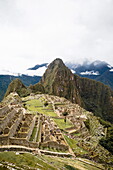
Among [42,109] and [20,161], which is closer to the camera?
[20,161]

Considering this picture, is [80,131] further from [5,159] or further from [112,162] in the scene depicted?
[5,159]

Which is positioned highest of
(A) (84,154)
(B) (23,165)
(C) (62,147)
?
(B) (23,165)

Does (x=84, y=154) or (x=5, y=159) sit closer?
(x=5, y=159)

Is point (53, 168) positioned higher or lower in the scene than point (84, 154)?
higher

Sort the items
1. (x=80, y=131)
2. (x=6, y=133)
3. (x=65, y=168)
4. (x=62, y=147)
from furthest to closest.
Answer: (x=80, y=131), (x=62, y=147), (x=6, y=133), (x=65, y=168)

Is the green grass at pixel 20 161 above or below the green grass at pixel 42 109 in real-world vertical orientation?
above

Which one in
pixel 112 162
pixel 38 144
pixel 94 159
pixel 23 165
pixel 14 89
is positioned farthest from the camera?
pixel 14 89

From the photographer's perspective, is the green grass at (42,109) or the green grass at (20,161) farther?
the green grass at (42,109)

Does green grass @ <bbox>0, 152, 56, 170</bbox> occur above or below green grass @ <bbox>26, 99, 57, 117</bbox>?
above

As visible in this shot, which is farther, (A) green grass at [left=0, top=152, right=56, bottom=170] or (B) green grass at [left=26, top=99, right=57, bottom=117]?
(B) green grass at [left=26, top=99, right=57, bottom=117]

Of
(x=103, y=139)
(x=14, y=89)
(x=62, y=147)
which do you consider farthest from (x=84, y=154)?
(x=14, y=89)

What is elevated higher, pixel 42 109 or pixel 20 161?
pixel 20 161
